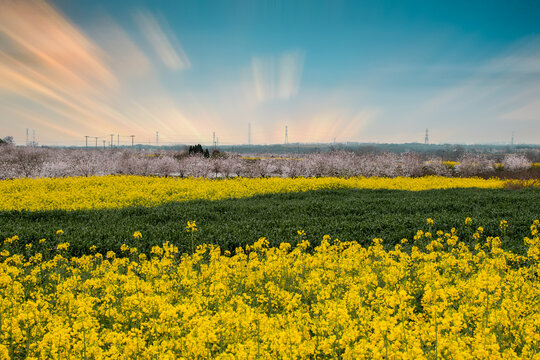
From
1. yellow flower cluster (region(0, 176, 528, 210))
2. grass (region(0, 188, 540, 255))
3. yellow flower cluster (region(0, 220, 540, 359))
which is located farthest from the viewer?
yellow flower cluster (region(0, 176, 528, 210))

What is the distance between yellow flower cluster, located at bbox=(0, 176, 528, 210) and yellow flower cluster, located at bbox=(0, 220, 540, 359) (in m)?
10.5

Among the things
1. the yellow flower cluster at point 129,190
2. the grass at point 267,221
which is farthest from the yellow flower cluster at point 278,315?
the yellow flower cluster at point 129,190

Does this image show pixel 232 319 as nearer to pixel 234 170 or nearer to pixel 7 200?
pixel 7 200

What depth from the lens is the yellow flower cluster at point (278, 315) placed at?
4.03m

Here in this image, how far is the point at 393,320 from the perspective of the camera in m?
4.10

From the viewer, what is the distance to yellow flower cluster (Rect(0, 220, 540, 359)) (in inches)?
159

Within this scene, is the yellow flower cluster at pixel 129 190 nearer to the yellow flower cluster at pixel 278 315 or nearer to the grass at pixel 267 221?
the grass at pixel 267 221

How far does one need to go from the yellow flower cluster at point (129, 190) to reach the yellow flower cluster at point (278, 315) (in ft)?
34.5

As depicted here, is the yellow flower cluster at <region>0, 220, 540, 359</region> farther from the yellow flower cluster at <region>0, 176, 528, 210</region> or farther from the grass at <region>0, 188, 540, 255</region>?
the yellow flower cluster at <region>0, 176, 528, 210</region>

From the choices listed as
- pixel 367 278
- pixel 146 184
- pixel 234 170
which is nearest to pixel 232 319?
pixel 367 278

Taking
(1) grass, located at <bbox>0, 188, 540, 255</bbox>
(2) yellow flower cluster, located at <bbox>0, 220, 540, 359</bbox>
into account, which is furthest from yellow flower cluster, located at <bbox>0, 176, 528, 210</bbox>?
(2) yellow flower cluster, located at <bbox>0, 220, 540, 359</bbox>

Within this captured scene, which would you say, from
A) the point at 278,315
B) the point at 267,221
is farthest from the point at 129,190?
the point at 278,315

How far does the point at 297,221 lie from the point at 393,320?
395 inches

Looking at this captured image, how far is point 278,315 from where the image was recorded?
16.1ft
